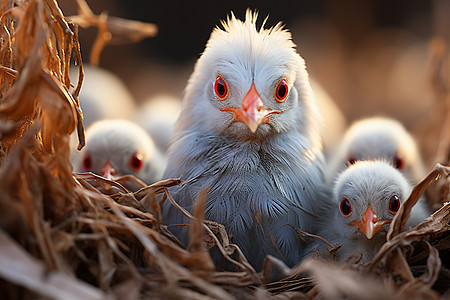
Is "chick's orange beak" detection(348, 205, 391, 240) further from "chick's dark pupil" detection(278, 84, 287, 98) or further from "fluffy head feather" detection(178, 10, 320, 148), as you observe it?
"chick's dark pupil" detection(278, 84, 287, 98)

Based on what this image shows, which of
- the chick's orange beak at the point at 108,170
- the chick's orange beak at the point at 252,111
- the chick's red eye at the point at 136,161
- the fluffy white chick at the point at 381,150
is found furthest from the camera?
the fluffy white chick at the point at 381,150

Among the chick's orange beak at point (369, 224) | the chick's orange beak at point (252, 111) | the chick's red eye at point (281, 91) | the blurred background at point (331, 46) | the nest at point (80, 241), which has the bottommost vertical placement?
the nest at point (80, 241)

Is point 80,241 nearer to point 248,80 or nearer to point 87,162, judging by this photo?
point 248,80

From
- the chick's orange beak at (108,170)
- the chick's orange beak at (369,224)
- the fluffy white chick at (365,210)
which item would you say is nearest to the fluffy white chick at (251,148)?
the fluffy white chick at (365,210)

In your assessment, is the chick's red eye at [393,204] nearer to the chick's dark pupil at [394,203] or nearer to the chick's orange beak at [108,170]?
the chick's dark pupil at [394,203]

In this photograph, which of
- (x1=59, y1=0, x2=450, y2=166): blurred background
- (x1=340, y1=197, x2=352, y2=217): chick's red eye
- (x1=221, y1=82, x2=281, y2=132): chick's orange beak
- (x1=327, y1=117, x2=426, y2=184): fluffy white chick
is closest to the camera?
(x1=221, y1=82, x2=281, y2=132): chick's orange beak

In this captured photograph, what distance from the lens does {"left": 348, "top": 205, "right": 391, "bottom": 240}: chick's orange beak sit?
1.93 meters

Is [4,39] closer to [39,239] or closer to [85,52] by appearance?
[39,239]

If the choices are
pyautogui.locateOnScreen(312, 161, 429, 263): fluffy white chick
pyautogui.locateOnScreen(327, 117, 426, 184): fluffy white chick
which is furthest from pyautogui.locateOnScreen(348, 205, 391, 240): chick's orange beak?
pyautogui.locateOnScreen(327, 117, 426, 184): fluffy white chick

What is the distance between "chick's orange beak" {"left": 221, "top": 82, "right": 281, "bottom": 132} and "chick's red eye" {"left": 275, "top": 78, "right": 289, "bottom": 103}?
0.08 metres

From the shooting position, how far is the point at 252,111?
1853mm

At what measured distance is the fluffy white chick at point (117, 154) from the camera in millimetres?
2590

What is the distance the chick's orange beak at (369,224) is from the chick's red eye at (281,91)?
0.57 meters

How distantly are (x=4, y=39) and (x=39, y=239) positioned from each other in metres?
0.89
